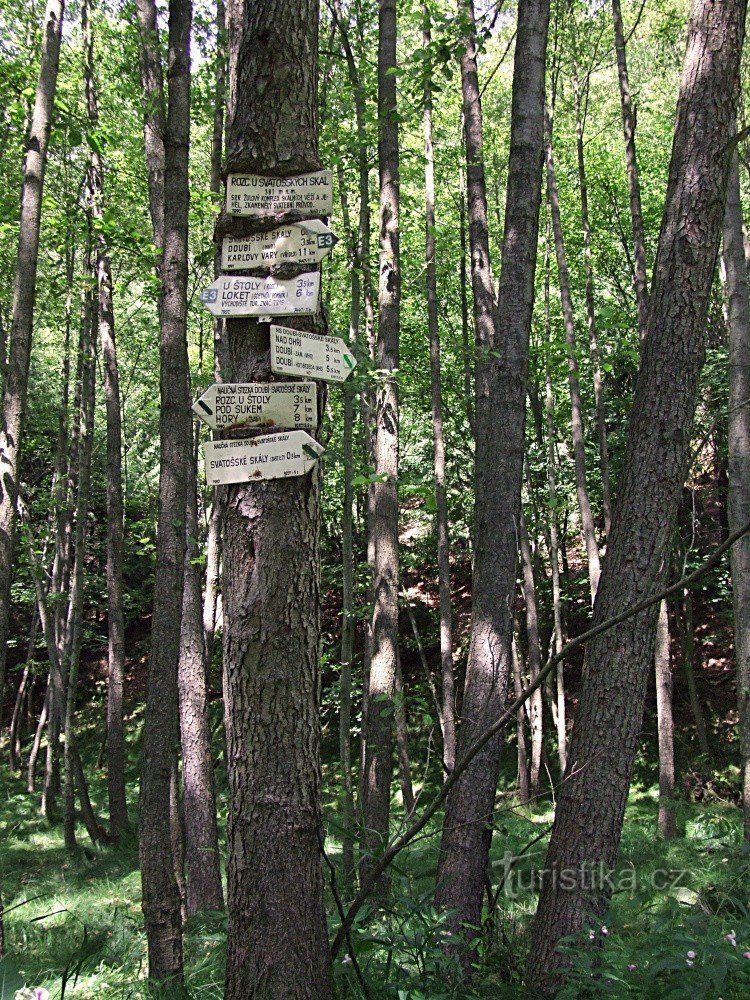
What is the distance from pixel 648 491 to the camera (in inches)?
130

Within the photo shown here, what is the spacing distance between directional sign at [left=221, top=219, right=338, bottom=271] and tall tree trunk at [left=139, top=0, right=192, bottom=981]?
1.88 meters

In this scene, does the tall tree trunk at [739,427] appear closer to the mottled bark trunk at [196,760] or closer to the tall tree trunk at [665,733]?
the tall tree trunk at [665,733]

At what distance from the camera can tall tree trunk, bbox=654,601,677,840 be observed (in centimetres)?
930

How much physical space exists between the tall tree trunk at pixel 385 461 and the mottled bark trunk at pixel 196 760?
6.16 feet

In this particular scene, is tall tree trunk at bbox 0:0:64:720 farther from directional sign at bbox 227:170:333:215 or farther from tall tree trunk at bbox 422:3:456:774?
tall tree trunk at bbox 422:3:456:774

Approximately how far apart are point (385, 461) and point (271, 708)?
423cm

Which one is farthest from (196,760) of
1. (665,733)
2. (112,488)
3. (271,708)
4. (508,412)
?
(271,708)

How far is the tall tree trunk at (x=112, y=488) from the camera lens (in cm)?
924

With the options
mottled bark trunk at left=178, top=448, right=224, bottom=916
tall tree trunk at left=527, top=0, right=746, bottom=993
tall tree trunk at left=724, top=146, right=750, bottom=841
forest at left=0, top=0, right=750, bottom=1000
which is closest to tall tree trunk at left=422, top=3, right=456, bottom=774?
forest at left=0, top=0, right=750, bottom=1000

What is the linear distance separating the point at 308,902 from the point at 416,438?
14255 mm

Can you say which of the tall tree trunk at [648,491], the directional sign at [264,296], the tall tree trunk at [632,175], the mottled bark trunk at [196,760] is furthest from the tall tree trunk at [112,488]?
the directional sign at [264,296]

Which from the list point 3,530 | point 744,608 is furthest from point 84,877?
point 744,608

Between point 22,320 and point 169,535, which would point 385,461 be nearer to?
point 169,535

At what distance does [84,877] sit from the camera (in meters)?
9.53
